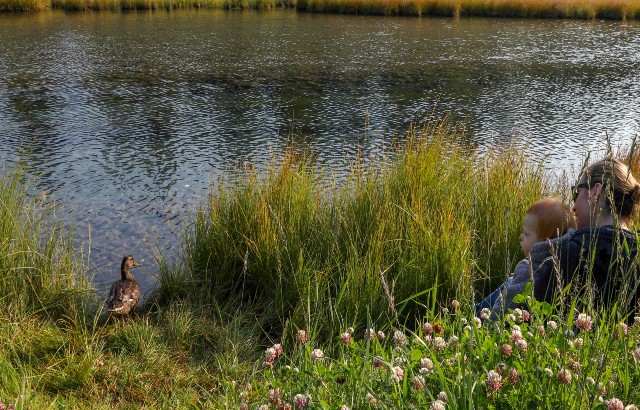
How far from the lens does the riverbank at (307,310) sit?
2379 mm

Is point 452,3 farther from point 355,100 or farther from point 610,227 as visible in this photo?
point 610,227

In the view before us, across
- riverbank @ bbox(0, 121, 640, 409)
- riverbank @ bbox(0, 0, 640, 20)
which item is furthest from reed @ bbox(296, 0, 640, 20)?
riverbank @ bbox(0, 121, 640, 409)

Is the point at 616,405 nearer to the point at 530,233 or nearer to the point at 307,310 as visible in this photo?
the point at 530,233

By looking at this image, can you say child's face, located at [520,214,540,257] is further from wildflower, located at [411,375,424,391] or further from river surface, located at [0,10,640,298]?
river surface, located at [0,10,640,298]

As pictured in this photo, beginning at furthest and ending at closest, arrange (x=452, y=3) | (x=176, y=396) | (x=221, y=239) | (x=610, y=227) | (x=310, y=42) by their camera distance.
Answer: (x=452, y=3), (x=310, y=42), (x=221, y=239), (x=176, y=396), (x=610, y=227)

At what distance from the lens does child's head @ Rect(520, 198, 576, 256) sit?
3.57 m

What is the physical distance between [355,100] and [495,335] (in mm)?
10793

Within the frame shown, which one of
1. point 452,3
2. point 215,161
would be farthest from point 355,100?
point 452,3

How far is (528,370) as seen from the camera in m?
2.25

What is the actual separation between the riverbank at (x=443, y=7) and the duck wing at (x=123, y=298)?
24.4m

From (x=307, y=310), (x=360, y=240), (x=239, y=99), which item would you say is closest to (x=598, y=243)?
(x=307, y=310)

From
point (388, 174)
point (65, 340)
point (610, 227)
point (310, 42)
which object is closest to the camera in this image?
point (610, 227)

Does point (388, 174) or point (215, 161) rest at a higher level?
point (388, 174)

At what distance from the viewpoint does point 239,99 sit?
13.0 metres
